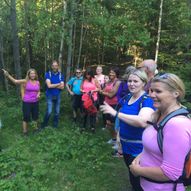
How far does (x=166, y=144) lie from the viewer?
2307 millimetres

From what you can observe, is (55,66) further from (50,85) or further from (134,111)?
(134,111)

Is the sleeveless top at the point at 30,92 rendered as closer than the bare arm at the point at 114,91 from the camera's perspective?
No

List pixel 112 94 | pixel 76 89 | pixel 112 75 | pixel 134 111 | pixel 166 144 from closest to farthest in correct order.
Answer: pixel 166 144
pixel 134 111
pixel 112 94
pixel 112 75
pixel 76 89

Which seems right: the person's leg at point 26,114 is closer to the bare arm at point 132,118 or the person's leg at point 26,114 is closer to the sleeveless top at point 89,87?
the sleeveless top at point 89,87

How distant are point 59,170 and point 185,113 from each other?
447cm

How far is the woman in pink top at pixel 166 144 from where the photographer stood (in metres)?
2.26

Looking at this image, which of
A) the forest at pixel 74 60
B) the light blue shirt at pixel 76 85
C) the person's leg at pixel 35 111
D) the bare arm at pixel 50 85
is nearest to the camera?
the forest at pixel 74 60

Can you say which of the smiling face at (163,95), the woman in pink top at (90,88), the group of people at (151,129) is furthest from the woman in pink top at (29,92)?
the smiling face at (163,95)

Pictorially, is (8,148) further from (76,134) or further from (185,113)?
(185,113)

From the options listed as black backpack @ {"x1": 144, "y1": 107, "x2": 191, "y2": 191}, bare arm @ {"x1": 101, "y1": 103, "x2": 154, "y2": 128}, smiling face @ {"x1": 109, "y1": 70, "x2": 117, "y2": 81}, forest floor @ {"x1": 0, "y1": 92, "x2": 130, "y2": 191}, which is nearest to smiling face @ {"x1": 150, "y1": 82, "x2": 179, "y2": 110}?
black backpack @ {"x1": 144, "y1": 107, "x2": 191, "y2": 191}

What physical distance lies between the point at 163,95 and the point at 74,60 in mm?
19483

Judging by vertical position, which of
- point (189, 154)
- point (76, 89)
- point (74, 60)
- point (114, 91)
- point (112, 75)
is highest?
point (189, 154)

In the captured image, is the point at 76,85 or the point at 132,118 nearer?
the point at 132,118

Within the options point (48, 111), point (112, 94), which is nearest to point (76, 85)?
point (48, 111)
